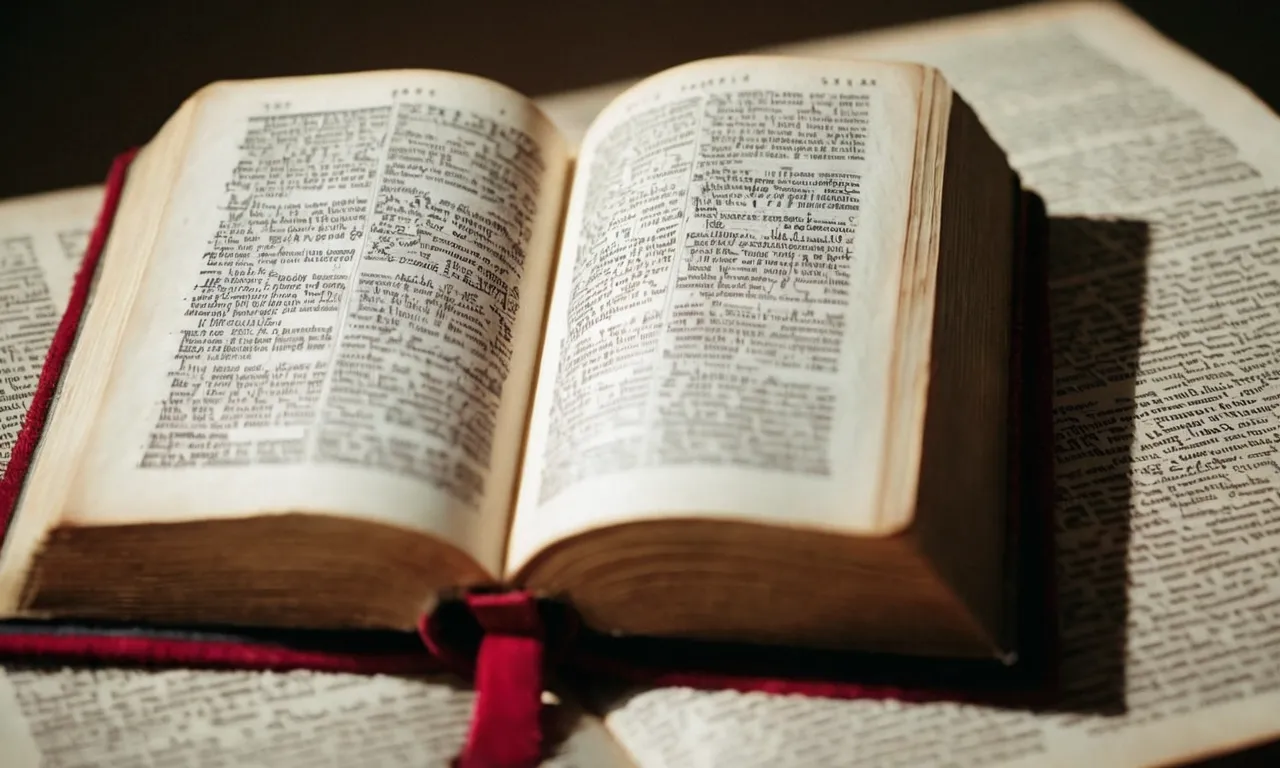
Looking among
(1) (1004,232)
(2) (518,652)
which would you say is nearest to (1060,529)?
(1) (1004,232)

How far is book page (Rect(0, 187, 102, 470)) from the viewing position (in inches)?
34.0

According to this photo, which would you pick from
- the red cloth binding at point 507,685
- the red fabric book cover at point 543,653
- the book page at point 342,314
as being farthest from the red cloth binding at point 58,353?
the red cloth binding at point 507,685

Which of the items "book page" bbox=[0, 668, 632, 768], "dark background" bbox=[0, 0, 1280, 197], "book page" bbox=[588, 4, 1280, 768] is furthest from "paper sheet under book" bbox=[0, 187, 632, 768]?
"dark background" bbox=[0, 0, 1280, 197]

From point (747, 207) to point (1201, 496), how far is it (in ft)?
1.07

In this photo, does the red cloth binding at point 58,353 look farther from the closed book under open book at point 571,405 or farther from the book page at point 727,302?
the book page at point 727,302

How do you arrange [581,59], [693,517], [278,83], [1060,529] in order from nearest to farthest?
[693,517]
[1060,529]
[278,83]
[581,59]

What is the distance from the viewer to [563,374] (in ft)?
2.41

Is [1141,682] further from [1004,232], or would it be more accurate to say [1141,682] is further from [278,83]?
[278,83]

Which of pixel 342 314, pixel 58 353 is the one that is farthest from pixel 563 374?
pixel 58 353

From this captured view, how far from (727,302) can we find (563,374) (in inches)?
4.3

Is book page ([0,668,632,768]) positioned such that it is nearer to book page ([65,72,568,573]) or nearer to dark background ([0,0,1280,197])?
book page ([65,72,568,573])

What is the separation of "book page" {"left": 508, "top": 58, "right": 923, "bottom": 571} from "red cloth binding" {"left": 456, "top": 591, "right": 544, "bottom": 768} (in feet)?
0.10

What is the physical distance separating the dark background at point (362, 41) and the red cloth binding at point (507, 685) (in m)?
0.57

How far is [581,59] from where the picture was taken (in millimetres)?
1123
